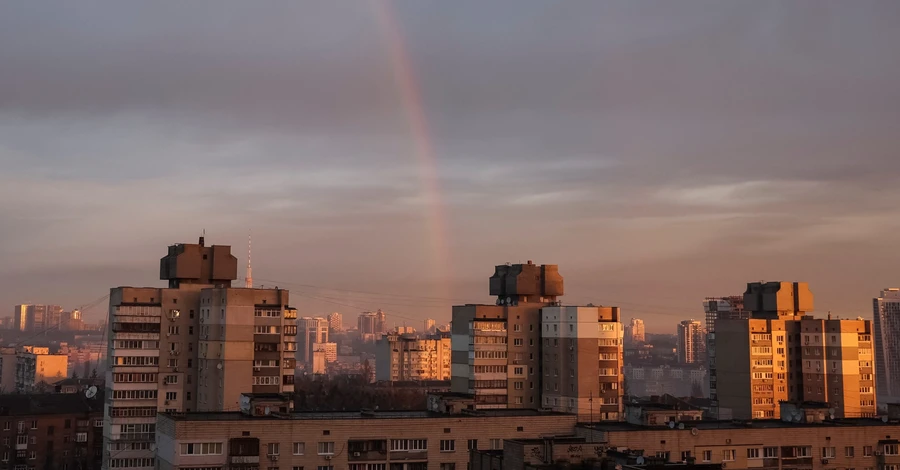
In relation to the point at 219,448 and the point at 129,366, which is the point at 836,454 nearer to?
the point at 219,448

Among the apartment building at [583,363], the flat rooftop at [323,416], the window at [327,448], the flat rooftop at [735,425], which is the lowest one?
the window at [327,448]

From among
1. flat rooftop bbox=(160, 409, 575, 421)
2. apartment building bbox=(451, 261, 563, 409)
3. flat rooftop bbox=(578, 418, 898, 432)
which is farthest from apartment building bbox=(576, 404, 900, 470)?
apartment building bbox=(451, 261, 563, 409)

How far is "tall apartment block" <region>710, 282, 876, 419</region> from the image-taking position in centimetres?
9638

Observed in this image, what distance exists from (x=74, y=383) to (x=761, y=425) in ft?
351

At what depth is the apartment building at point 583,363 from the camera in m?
83.8

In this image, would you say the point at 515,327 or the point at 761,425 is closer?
the point at 761,425

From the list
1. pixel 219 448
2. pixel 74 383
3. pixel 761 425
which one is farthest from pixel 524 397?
pixel 74 383

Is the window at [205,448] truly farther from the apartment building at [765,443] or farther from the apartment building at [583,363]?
the apartment building at [583,363]

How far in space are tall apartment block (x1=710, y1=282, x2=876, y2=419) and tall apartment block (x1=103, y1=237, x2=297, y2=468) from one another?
44043 millimetres

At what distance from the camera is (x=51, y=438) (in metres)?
94.5

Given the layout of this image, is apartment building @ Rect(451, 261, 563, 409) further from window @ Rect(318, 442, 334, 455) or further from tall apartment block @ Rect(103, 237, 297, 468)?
window @ Rect(318, 442, 334, 455)

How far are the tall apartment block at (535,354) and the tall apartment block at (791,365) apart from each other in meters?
16.8

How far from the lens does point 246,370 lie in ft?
244

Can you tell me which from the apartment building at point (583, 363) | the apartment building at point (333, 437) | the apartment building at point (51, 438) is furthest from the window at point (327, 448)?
the apartment building at point (51, 438)
